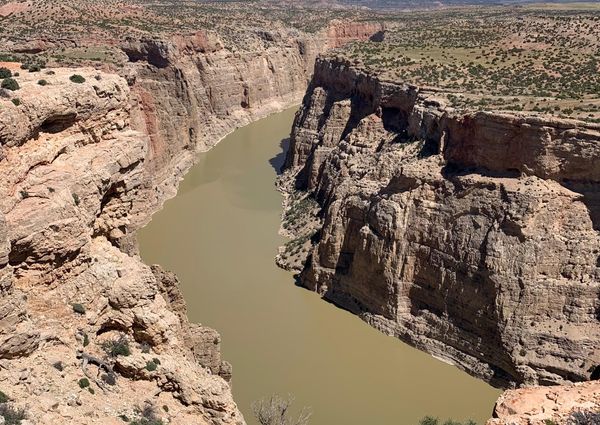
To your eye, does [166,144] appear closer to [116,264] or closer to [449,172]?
[449,172]

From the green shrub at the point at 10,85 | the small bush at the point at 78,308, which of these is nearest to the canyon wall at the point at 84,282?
the small bush at the point at 78,308

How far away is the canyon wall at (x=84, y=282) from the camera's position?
37.3 feet

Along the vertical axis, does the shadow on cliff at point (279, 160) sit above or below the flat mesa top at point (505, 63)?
below

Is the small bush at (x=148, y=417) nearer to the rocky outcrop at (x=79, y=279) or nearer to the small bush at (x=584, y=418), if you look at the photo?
the rocky outcrop at (x=79, y=279)

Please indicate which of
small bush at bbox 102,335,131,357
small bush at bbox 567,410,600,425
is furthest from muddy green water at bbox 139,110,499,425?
small bush at bbox 567,410,600,425

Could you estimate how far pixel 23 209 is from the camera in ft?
39.4

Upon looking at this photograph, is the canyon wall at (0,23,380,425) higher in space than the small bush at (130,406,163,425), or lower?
higher

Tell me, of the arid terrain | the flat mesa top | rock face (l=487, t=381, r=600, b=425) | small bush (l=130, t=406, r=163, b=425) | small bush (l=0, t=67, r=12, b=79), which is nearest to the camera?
rock face (l=487, t=381, r=600, b=425)

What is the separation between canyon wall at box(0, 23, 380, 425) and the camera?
11.4 metres

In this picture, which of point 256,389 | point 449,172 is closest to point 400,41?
point 449,172

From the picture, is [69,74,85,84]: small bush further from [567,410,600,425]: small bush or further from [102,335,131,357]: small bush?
[567,410,600,425]: small bush

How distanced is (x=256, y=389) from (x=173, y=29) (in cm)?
4049

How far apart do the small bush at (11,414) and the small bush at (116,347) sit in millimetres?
3308

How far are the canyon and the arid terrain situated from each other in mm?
70
